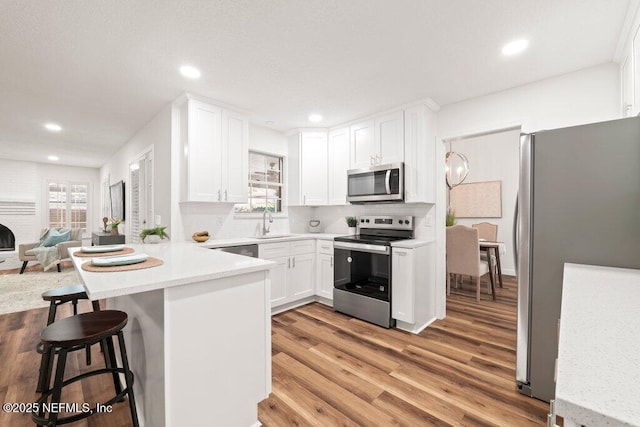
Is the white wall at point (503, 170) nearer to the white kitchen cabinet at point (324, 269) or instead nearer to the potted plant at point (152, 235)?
the white kitchen cabinet at point (324, 269)

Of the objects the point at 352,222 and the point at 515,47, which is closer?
the point at 515,47

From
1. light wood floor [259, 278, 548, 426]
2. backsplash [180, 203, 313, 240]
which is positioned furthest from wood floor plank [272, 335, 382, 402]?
backsplash [180, 203, 313, 240]

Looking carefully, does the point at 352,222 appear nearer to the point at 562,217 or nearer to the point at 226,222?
the point at 226,222

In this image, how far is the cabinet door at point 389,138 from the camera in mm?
3293

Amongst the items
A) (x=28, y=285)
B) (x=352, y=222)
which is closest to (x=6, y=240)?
(x=28, y=285)

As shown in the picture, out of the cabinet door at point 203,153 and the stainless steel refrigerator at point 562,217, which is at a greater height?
the cabinet door at point 203,153

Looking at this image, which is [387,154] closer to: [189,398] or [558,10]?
[558,10]

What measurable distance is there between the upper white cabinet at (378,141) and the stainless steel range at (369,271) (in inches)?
29.3

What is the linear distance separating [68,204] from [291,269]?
7766mm

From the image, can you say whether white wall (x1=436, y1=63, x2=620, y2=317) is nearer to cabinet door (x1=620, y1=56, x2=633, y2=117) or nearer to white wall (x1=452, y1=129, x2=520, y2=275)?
cabinet door (x1=620, y1=56, x2=633, y2=117)

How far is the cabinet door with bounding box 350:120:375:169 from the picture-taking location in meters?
3.58

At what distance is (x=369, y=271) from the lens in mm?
3299

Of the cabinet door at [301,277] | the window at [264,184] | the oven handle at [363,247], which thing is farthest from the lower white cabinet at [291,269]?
the window at [264,184]

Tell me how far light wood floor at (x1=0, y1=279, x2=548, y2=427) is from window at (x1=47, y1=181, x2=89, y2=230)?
5.51 m
